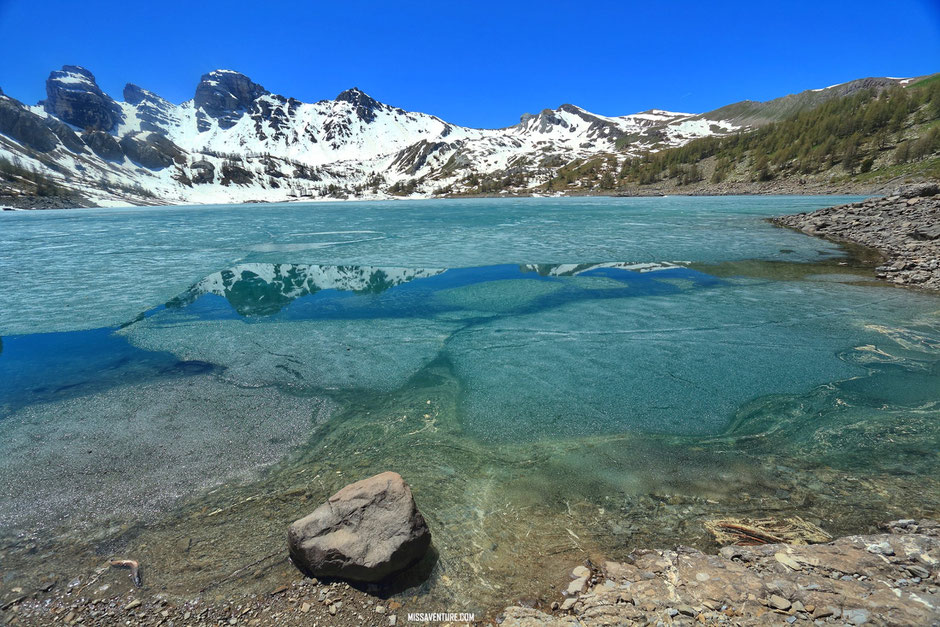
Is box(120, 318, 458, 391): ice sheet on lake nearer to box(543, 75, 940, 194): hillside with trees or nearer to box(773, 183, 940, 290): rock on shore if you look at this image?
box(773, 183, 940, 290): rock on shore

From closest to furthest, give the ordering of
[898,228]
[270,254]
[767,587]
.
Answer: [767,587], [898,228], [270,254]

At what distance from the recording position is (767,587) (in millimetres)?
3729

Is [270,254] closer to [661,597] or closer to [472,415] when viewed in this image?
[472,415]

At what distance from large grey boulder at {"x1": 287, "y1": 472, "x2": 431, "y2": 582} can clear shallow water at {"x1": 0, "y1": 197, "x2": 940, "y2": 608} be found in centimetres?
39

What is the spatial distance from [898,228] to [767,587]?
3058 centimetres

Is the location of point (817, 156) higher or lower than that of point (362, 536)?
higher

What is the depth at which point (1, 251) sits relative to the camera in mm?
29031

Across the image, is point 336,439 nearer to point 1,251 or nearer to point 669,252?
point 669,252

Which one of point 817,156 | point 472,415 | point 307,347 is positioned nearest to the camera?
point 472,415

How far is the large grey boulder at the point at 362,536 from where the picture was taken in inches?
163

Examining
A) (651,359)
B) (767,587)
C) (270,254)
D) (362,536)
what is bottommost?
(651,359)

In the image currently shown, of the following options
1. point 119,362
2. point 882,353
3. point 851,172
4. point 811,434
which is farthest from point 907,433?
point 851,172

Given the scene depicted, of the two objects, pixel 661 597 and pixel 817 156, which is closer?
pixel 661 597

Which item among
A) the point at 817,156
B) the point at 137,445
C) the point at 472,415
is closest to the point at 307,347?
the point at 137,445
